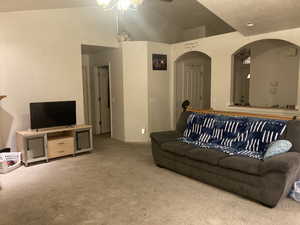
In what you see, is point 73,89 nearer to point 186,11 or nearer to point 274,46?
point 186,11

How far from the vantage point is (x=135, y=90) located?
5.87 m

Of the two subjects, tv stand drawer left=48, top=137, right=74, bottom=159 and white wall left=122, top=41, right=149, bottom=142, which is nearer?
tv stand drawer left=48, top=137, right=74, bottom=159

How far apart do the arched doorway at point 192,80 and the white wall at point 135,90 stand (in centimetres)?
104

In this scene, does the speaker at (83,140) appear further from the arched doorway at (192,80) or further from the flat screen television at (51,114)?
the arched doorway at (192,80)

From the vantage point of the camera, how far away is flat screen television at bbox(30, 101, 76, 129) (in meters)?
4.40

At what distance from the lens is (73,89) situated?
17.4ft

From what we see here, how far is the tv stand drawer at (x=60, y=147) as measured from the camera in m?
4.52

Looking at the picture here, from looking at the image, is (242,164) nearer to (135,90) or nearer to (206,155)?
(206,155)

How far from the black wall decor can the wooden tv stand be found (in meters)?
2.32

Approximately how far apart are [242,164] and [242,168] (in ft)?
0.16

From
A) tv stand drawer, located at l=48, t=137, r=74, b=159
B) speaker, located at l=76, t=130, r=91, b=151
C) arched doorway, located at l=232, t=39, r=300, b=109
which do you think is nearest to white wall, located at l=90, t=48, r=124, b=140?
speaker, located at l=76, t=130, r=91, b=151

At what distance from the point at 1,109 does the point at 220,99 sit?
4383 mm

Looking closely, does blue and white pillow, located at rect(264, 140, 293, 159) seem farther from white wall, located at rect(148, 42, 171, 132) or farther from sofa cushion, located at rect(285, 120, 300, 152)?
white wall, located at rect(148, 42, 171, 132)

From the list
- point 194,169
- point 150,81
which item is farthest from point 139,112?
point 194,169
